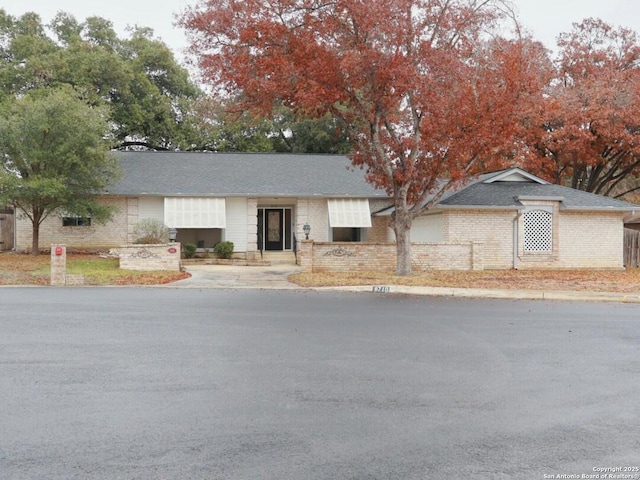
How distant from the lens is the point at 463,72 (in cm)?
1762

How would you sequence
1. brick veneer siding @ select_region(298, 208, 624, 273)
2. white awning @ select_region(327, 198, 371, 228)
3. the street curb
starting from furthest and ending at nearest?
white awning @ select_region(327, 198, 371, 228) → brick veneer siding @ select_region(298, 208, 624, 273) → the street curb

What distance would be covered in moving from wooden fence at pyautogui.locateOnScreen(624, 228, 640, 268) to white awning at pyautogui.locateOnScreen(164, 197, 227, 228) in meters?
18.9

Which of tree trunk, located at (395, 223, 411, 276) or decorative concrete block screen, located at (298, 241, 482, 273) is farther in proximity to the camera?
decorative concrete block screen, located at (298, 241, 482, 273)

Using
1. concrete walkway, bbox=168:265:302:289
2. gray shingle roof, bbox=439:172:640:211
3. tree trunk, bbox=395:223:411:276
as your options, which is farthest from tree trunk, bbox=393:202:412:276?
concrete walkway, bbox=168:265:302:289

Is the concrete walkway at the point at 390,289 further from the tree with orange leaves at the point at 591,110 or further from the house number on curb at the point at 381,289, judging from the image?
the tree with orange leaves at the point at 591,110

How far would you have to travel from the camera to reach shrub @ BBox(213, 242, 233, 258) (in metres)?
26.2

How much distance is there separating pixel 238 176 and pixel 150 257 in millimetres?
9394

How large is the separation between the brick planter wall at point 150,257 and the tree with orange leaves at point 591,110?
56.1ft

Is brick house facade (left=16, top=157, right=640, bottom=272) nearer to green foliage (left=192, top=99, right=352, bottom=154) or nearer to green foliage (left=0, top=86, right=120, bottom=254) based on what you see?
green foliage (left=0, top=86, right=120, bottom=254)

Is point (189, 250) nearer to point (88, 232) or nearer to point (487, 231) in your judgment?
point (88, 232)

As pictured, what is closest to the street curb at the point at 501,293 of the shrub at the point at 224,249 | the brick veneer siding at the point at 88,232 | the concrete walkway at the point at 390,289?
the concrete walkway at the point at 390,289

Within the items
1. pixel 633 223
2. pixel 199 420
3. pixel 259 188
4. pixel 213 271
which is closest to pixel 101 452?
pixel 199 420

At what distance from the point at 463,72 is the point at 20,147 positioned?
17.2 m

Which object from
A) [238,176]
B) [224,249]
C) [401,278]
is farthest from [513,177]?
[224,249]
